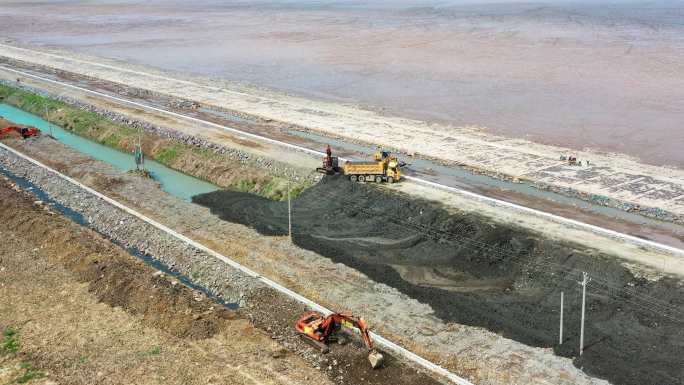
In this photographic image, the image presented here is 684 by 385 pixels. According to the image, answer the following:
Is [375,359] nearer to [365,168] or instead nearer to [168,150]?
[365,168]

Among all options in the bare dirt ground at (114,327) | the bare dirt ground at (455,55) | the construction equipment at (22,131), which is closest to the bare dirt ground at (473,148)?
the bare dirt ground at (455,55)

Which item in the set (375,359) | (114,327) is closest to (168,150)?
(114,327)

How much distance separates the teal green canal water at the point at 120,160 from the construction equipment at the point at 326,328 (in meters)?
18.1

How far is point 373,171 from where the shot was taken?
117ft

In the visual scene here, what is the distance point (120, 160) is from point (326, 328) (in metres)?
30.1

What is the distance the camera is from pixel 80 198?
3588cm

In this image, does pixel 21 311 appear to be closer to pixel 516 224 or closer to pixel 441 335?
pixel 441 335

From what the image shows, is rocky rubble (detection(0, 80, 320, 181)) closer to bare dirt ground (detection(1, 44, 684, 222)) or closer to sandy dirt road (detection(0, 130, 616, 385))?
sandy dirt road (detection(0, 130, 616, 385))

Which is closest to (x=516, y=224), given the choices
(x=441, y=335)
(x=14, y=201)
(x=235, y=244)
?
(x=441, y=335)

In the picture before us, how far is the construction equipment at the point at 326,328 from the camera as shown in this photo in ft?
67.2

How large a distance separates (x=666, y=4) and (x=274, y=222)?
143 metres

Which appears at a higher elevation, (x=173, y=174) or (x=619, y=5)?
(x=619, y=5)

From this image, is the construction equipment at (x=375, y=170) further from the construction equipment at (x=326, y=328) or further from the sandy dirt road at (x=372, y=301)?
the construction equipment at (x=326, y=328)

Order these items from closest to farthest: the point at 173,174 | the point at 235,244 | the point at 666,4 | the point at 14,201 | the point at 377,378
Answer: the point at 377,378
the point at 235,244
the point at 14,201
the point at 173,174
the point at 666,4
